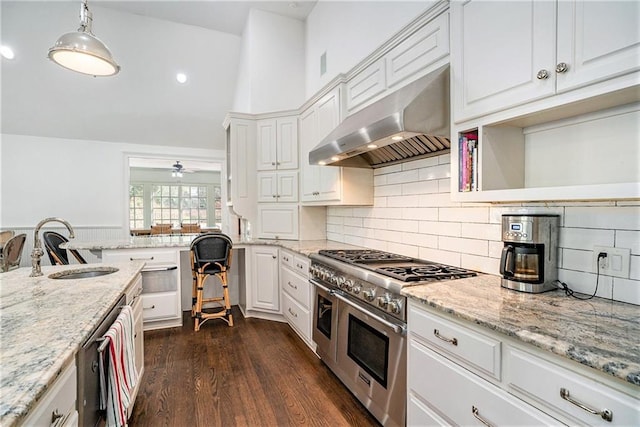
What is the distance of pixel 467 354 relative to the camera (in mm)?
1236

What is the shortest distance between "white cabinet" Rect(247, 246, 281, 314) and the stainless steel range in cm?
108

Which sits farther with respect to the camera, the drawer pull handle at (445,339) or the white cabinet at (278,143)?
the white cabinet at (278,143)

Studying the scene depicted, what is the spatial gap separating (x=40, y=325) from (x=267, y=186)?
290 cm

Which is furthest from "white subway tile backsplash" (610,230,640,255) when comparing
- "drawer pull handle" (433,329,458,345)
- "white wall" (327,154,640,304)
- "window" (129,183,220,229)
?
"window" (129,183,220,229)

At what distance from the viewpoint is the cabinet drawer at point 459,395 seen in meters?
1.06

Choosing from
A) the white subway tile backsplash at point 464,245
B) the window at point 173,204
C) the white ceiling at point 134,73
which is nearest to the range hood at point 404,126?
the white subway tile backsplash at point 464,245

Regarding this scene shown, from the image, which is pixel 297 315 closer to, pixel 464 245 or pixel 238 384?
pixel 238 384

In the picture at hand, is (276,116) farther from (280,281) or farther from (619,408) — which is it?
(619,408)

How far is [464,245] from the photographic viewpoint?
6.61 feet

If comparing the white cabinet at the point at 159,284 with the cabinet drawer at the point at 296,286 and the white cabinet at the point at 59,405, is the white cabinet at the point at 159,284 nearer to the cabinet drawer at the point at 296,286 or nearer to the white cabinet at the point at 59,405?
the cabinet drawer at the point at 296,286

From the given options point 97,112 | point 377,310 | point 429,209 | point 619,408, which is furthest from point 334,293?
point 97,112

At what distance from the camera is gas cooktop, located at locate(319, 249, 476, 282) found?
1.75 metres

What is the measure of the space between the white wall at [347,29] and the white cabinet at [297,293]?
83.4 inches

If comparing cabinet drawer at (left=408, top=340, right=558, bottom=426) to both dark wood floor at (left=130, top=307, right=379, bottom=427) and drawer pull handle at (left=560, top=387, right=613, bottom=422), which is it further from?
dark wood floor at (left=130, top=307, right=379, bottom=427)
